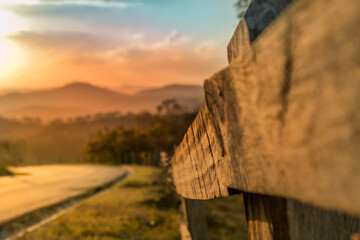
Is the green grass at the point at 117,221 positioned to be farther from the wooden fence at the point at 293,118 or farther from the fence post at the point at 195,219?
the wooden fence at the point at 293,118

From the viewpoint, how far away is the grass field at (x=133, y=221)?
5220 millimetres

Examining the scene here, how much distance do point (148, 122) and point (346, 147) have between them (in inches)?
1884

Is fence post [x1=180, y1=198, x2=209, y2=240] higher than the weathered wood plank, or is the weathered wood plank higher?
the weathered wood plank

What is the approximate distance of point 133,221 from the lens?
19.8ft

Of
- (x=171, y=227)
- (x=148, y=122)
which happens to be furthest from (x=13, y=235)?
(x=148, y=122)

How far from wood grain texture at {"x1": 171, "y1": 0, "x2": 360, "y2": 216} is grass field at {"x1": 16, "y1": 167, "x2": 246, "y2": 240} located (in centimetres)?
464

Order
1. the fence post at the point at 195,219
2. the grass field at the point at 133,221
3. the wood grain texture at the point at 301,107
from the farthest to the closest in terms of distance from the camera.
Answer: the grass field at the point at 133,221 < the fence post at the point at 195,219 < the wood grain texture at the point at 301,107

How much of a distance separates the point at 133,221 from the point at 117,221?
1.09 feet

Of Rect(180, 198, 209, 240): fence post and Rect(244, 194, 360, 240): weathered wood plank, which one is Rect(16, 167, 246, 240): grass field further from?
Rect(244, 194, 360, 240): weathered wood plank

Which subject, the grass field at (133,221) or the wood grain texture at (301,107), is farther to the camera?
the grass field at (133,221)

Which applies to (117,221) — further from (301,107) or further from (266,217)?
(301,107)

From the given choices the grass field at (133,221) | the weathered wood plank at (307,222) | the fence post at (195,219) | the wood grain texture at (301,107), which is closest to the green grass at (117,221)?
the grass field at (133,221)

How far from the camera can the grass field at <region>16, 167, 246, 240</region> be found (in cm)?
522

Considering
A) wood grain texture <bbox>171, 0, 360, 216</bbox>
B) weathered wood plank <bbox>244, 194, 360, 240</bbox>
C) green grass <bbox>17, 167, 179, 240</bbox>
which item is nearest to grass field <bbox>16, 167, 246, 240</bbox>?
green grass <bbox>17, 167, 179, 240</bbox>
